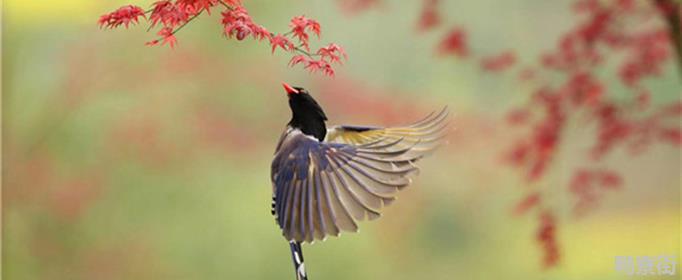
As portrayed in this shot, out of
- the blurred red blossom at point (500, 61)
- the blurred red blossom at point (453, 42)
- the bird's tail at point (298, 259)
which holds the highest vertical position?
the blurred red blossom at point (453, 42)

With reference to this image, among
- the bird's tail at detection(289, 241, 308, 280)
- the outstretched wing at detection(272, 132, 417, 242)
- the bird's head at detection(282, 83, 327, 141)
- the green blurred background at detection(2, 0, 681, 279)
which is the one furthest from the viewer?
the green blurred background at detection(2, 0, 681, 279)

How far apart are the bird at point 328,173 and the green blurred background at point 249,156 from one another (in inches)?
13.8

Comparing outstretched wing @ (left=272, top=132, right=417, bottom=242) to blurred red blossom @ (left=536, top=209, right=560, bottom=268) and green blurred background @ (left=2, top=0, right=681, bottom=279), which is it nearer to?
green blurred background @ (left=2, top=0, right=681, bottom=279)

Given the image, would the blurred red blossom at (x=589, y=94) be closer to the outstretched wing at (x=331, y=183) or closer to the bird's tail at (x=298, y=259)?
the outstretched wing at (x=331, y=183)

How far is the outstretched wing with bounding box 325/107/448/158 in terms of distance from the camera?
2.95 metres

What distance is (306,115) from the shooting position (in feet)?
9.45

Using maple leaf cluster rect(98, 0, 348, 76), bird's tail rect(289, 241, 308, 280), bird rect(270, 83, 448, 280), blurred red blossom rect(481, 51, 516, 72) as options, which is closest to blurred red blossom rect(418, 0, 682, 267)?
blurred red blossom rect(481, 51, 516, 72)

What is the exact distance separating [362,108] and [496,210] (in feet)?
1.99

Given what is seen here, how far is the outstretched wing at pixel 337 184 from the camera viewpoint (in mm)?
2621

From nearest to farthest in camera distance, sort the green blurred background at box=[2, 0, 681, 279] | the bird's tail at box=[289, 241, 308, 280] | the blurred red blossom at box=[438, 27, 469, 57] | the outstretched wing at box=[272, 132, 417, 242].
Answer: the outstretched wing at box=[272, 132, 417, 242], the bird's tail at box=[289, 241, 308, 280], the green blurred background at box=[2, 0, 681, 279], the blurred red blossom at box=[438, 27, 469, 57]

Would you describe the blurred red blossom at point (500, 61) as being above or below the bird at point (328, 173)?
above

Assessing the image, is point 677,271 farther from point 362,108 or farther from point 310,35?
point 310,35

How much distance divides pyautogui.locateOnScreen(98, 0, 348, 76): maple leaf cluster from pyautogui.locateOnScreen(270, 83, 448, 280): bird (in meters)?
0.19

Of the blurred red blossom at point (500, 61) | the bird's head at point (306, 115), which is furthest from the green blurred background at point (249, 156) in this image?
the bird's head at point (306, 115)
